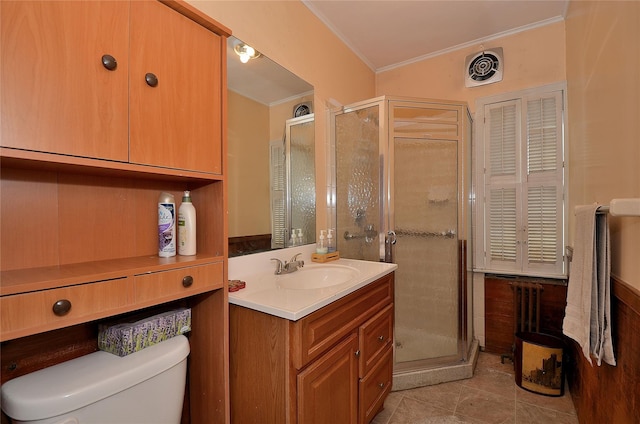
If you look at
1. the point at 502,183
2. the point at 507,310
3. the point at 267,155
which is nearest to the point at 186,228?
the point at 267,155

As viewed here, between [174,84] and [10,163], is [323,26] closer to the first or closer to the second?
[174,84]

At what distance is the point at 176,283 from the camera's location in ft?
3.05

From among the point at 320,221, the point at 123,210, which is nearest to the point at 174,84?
the point at 123,210

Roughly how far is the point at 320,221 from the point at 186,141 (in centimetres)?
122

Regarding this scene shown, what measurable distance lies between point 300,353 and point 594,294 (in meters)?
1.18

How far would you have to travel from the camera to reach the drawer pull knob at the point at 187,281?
95 cm

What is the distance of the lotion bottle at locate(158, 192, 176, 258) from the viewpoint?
3.42 ft

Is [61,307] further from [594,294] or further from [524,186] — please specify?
[524,186]

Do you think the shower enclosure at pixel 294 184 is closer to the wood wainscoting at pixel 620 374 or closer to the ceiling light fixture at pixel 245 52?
the ceiling light fixture at pixel 245 52

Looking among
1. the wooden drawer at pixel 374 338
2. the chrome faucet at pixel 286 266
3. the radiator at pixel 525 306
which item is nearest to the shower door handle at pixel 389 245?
the wooden drawer at pixel 374 338

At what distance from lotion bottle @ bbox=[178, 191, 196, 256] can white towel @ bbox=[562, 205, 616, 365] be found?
157cm

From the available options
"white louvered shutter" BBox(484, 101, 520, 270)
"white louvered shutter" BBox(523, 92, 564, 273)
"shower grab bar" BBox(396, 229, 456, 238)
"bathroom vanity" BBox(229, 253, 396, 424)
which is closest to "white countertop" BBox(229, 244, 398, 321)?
"bathroom vanity" BBox(229, 253, 396, 424)

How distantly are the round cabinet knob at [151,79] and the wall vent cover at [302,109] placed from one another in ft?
3.37

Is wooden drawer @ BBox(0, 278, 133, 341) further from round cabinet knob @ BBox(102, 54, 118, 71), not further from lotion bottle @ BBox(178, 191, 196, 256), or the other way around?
round cabinet knob @ BBox(102, 54, 118, 71)
